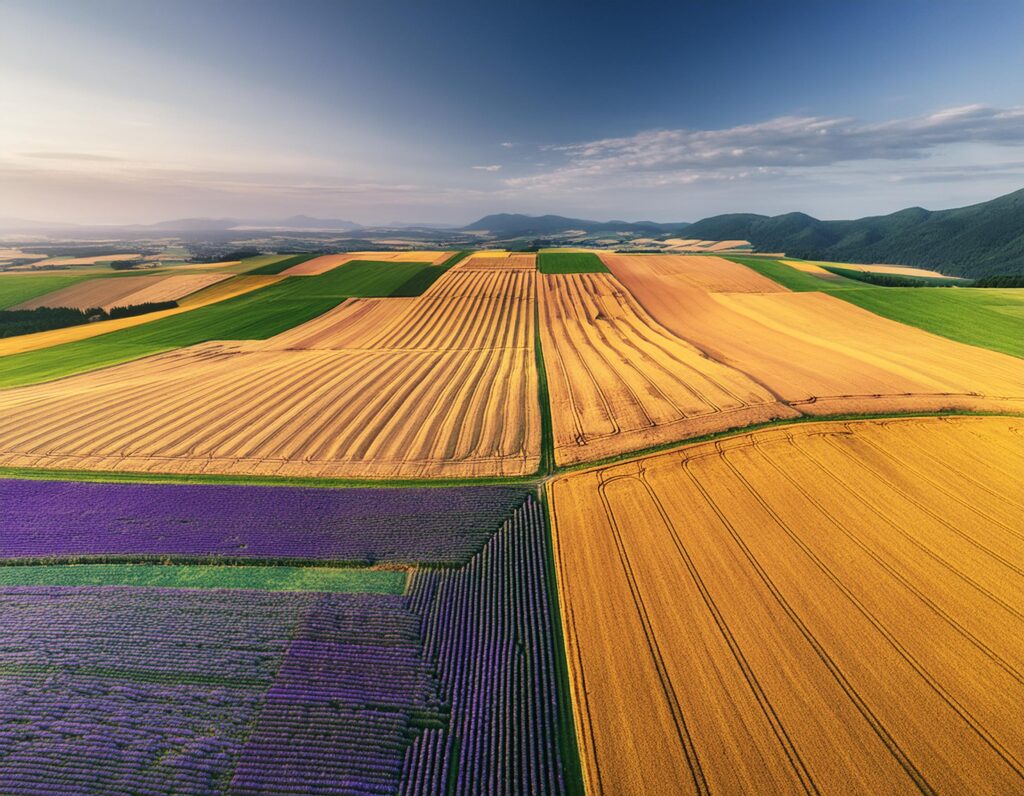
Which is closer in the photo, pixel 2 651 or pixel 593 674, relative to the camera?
pixel 593 674

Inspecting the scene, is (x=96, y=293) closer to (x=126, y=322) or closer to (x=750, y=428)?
(x=126, y=322)

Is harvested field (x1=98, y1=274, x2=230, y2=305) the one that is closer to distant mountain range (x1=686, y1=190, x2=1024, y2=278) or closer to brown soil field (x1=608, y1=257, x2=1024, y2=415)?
brown soil field (x1=608, y1=257, x2=1024, y2=415)

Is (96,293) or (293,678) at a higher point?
(96,293)

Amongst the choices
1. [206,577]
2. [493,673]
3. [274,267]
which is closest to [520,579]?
[493,673]

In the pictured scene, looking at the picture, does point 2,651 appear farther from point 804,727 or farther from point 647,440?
point 647,440

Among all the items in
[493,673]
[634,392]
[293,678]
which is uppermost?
[634,392]

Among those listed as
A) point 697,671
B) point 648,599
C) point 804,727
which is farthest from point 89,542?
point 804,727

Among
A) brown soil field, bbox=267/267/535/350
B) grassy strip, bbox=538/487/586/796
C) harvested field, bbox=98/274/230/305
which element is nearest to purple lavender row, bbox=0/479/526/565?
grassy strip, bbox=538/487/586/796
